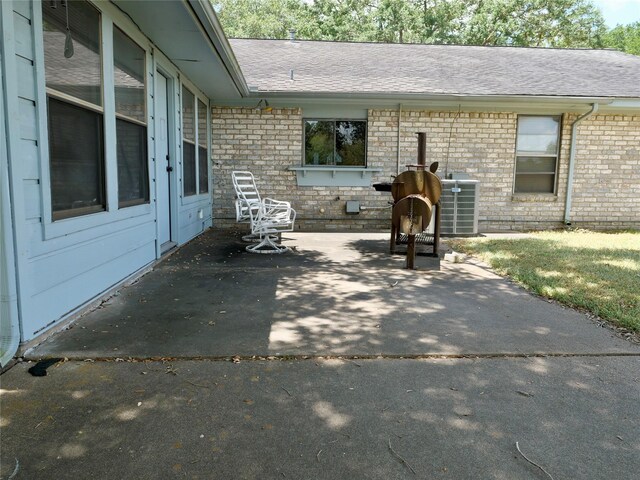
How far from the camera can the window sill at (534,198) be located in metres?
9.54

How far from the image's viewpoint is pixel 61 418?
199 centimetres

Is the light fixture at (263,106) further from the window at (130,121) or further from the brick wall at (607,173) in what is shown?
the brick wall at (607,173)

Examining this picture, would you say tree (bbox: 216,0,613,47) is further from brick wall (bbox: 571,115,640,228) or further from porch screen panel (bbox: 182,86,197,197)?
porch screen panel (bbox: 182,86,197,197)

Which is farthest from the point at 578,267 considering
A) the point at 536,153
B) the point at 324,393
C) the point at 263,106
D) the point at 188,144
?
the point at 263,106

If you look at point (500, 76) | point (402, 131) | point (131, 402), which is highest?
point (500, 76)

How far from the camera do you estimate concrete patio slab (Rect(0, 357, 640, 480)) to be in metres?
1.70

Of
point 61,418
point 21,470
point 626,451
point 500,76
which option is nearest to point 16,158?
point 61,418

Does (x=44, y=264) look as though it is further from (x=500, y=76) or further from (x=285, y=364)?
(x=500, y=76)

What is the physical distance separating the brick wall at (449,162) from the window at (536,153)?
0.51ft

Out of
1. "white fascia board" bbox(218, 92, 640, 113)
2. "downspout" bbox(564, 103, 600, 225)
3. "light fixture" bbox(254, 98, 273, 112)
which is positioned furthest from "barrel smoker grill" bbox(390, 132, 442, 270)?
"downspout" bbox(564, 103, 600, 225)

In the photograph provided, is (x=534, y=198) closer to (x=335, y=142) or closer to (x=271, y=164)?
(x=335, y=142)

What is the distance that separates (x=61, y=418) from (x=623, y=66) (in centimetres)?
1287

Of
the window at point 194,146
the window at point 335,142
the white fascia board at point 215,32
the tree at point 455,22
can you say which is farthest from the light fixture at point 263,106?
the tree at point 455,22

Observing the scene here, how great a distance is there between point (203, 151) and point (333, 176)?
99.7 inches
